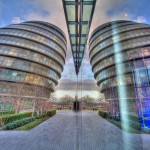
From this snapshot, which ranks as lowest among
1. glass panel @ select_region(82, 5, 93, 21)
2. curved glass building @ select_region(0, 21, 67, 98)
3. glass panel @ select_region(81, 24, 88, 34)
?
glass panel @ select_region(81, 24, 88, 34)

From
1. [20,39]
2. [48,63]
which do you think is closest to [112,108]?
[48,63]

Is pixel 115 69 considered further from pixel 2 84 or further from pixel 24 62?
pixel 2 84

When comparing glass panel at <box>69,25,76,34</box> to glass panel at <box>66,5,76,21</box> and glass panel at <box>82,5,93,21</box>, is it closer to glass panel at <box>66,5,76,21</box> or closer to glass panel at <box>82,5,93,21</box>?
glass panel at <box>66,5,76,21</box>

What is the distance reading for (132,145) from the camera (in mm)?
5738

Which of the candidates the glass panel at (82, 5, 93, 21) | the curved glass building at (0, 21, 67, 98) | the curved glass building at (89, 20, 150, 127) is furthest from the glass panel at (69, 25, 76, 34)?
the curved glass building at (0, 21, 67, 98)

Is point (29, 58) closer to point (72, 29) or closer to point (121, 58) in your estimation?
point (72, 29)

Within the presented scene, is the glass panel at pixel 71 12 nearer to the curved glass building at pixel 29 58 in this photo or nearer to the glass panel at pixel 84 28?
the glass panel at pixel 84 28

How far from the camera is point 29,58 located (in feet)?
82.0

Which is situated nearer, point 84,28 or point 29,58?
point 84,28

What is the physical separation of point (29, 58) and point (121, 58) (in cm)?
2485

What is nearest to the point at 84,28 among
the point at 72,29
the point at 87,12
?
the point at 72,29

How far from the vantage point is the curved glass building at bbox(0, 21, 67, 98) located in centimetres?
2178

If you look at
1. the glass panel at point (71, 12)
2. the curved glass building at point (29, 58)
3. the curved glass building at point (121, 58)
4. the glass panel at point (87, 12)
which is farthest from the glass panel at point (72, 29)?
the curved glass building at point (29, 58)

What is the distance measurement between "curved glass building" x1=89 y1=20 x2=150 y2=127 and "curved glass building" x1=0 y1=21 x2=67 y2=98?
596 inches
